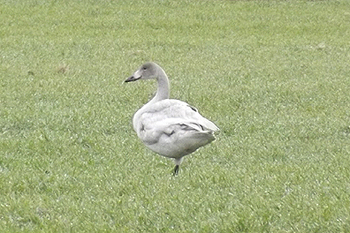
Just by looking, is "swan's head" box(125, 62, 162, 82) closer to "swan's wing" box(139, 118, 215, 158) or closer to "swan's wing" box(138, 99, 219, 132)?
"swan's wing" box(138, 99, 219, 132)

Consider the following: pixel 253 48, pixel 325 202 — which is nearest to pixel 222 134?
pixel 325 202

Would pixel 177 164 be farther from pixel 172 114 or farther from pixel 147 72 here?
pixel 147 72

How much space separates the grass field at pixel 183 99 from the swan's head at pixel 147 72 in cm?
78

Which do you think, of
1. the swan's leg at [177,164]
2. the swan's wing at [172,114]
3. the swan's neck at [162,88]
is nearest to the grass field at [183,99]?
the swan's leg at [177,164]

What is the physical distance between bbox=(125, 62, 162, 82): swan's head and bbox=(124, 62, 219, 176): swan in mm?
400

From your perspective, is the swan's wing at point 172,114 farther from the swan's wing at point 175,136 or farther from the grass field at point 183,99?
the grass field at point 183,99

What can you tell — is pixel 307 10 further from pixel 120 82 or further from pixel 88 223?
pixel 88 223

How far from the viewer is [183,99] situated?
510 inches

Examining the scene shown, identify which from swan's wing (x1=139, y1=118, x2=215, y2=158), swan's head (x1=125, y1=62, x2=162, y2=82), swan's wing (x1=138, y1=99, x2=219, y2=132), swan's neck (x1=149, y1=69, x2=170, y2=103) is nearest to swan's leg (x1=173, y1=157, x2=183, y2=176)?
swan's wing (x1=139, y1=118, x2=215, y2=158)

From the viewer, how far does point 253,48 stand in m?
19.6

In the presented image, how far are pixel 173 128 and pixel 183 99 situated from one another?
5531mm

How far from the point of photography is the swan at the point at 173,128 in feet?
24.0

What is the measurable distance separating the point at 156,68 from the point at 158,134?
3.85 ft

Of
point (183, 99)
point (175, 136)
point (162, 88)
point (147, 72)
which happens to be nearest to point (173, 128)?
point (175, 136)
